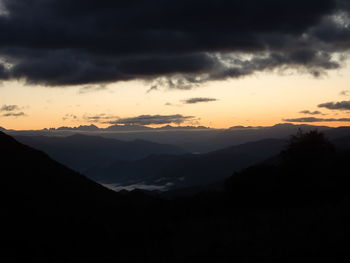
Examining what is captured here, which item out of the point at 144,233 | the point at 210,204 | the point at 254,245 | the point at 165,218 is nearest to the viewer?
the point at 254,245

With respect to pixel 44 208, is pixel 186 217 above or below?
below

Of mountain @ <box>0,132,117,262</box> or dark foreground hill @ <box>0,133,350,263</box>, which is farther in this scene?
mountain @ <box>0,132,117,262</box>

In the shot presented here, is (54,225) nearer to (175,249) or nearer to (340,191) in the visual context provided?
(175,249)

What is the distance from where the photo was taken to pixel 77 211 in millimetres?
52844

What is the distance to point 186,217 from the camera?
2005 inches

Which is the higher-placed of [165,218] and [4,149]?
[4,149]

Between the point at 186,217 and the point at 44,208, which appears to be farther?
the point at 186,217

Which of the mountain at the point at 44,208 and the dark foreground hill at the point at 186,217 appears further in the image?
the mountain at the point at 44,208

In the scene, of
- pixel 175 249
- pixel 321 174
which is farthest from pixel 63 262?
pixel 321 174

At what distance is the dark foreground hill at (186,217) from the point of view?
2389 cm

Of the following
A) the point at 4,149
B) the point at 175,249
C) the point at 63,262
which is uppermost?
the point at 4,149

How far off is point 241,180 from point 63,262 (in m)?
35.5

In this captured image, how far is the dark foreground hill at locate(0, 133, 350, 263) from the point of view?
23891mm

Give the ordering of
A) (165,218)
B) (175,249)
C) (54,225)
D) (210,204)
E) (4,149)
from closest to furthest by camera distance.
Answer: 1. (175,249)
2. (54,225)
3. (165,218)
4. (210,204)
5. (4,149)
